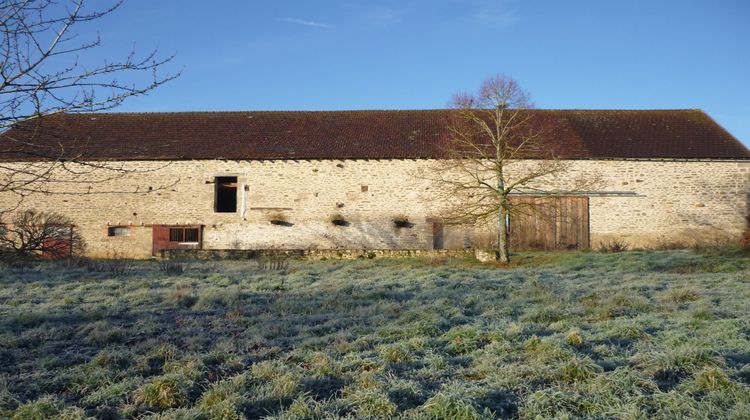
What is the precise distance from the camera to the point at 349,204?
1970 centimetres

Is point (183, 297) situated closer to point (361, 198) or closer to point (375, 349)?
point (375, 349)

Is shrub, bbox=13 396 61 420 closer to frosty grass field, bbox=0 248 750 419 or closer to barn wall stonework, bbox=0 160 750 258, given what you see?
frosty grass field, bbox=0 248 750 419

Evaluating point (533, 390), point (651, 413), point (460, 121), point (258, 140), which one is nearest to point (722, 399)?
point (651, 413)

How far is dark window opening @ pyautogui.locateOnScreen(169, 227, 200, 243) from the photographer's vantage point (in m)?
19.8

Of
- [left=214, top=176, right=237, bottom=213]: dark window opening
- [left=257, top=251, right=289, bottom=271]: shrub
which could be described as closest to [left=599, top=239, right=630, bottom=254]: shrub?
[left=257, top=251, right=289, bottom=271]: shrub

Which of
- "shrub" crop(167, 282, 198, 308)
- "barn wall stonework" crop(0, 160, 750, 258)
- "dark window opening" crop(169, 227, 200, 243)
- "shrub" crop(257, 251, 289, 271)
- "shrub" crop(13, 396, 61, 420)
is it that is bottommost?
"shrub" crop(257, 251, 289, 271)

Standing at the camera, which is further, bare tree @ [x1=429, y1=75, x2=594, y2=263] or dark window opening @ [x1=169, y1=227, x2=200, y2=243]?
dark window opening @ [x1=169, y1=227, x2=200, y2=243]

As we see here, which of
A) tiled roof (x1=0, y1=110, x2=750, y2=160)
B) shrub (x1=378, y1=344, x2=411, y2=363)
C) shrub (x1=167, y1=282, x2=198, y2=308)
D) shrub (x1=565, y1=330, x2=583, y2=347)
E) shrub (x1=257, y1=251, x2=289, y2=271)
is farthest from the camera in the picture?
tiled roof (x1=0, y1=110, x2=750, y2=160)

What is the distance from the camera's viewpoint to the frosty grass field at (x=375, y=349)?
4.04 meters

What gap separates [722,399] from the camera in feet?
13.2

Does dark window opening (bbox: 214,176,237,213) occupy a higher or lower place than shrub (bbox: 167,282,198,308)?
higher

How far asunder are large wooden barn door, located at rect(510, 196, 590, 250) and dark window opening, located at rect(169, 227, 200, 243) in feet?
36.7

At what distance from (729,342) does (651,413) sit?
7.38ft

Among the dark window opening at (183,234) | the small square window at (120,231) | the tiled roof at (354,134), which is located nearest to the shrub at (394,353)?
the tiled roof at (354,134)
